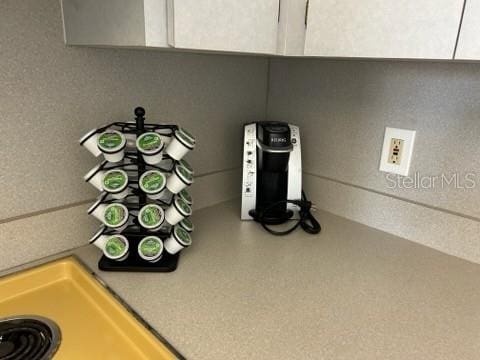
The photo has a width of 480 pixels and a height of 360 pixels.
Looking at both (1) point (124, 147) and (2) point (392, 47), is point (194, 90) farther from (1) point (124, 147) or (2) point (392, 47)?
(2) point (392, 47)

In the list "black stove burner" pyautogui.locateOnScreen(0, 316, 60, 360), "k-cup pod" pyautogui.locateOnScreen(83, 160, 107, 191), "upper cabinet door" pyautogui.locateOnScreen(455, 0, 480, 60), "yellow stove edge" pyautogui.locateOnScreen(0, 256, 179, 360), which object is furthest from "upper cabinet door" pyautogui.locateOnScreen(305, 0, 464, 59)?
"black stove burner" pyautogui.locateOnScreen(0, 316, 60, 360)

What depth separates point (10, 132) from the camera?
0.72m

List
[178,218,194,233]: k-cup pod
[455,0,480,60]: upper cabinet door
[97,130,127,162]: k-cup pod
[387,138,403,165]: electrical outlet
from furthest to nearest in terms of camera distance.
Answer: [387,138,403,165]: electrical outlet < [178,218,194,233]: k-cup pod < [97,130,127,162]: k-cup pod < [455,0,480,60]: upper cabinet door

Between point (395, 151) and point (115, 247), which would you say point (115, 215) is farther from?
point (395, 151)

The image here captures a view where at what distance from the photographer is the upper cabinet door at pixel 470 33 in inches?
20.8

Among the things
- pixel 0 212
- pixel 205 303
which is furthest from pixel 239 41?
pixel 0 212

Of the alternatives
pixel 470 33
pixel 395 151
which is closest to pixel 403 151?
pixel 395 151

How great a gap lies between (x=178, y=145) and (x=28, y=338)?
441 mm

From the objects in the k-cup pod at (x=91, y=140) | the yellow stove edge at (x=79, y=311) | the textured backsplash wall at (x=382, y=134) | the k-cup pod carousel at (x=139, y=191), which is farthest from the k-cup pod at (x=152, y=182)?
the textured backsplash wall at (x=382, y=134)

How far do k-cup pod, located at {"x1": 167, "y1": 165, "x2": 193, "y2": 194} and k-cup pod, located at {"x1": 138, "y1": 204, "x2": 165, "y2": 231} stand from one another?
0.06 m

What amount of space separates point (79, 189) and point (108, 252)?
0.63ft

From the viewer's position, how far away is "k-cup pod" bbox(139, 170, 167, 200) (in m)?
0.73

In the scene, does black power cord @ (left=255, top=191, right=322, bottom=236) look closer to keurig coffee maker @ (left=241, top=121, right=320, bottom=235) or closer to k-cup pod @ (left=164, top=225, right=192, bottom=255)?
keurig coffee maker @ (left=241, top=121, right=320, bottom=235)

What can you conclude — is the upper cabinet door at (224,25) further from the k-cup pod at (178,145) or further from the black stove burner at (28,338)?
the black stove burner at (28,338)
